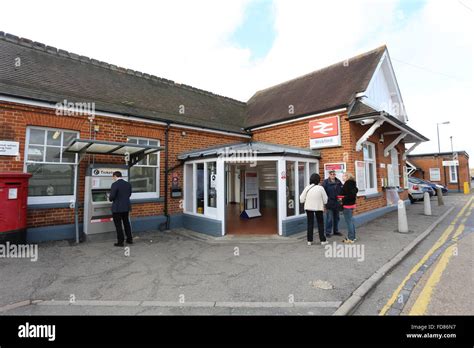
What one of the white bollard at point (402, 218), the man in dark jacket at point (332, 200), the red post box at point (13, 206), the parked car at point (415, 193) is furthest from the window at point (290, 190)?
the parked car at point (415, 193)

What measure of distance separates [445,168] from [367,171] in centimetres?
2282

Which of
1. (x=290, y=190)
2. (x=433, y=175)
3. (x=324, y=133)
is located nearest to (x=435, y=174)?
(x=433, y=175)

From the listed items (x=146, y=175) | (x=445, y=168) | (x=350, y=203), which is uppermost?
(x=445, y=168)

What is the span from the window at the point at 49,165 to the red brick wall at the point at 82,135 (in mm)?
214

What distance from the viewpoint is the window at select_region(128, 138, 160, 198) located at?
8016 mm

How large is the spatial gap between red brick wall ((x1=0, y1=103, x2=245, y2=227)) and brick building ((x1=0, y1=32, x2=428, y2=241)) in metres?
0.03

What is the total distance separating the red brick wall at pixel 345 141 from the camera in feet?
27.2

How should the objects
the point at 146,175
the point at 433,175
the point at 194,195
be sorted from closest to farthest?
1. the point at 146,175
2. the point at 194,195
3. the point at 433,175

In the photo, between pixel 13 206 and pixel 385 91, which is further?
pixel 385 91

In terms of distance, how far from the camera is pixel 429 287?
381 cm

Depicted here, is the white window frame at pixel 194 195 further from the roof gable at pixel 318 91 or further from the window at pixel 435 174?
the window at pixel 435 174

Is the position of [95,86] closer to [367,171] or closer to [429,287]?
[429,287]

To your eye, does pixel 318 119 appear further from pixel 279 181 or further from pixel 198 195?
pixel 198 195
